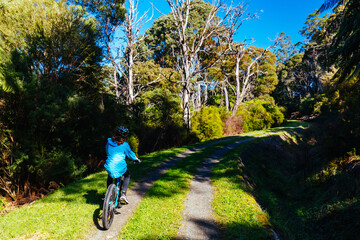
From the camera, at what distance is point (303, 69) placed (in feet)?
150

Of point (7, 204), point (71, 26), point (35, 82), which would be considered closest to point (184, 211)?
point (7, 204)

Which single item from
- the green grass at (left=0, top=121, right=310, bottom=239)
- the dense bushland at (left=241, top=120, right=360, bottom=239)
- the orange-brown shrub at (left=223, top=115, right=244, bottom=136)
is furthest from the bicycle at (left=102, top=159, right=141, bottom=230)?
the orange-brown shrub at (left=223, top=115, right=244, bottom=136)

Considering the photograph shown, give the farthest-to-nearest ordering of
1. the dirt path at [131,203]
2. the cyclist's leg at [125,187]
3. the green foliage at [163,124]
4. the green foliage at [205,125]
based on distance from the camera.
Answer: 1. the green foliage at [205,125]
2. the green foliage at [163,124]
3. the cyclist's leg at [125,187]
4. the dirt path at [131,203]

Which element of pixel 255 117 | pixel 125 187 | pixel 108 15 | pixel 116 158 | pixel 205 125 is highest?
pixel 108 15

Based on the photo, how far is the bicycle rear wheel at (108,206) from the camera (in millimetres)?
3658

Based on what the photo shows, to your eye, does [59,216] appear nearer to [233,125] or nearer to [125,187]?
[125,187]

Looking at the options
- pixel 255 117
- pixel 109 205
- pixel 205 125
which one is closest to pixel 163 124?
pixel 205 125

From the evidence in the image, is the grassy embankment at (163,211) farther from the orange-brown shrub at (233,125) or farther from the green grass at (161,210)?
the orange-brown shrub at (233,125)

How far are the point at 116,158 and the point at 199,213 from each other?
2.33 m

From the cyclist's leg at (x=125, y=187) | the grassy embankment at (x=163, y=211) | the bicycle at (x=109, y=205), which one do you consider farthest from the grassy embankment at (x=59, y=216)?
the grassy embankment at (x=163, y=211)

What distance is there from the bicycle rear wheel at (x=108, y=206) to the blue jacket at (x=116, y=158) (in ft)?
1.06

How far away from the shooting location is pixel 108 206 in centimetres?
369

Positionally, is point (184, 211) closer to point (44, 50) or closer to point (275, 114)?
point (44, 50)

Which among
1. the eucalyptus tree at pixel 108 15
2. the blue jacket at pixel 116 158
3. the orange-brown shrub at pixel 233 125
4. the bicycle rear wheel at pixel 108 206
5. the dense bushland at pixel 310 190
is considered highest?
the eucalyptus tree at pixel 108 15
